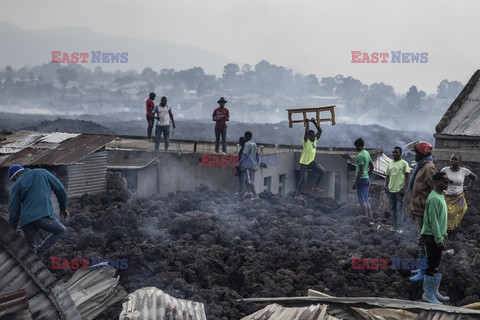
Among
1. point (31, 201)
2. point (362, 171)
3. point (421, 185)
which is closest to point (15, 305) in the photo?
point (31, 201)

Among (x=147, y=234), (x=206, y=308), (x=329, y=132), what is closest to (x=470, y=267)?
(x=206, y=308)

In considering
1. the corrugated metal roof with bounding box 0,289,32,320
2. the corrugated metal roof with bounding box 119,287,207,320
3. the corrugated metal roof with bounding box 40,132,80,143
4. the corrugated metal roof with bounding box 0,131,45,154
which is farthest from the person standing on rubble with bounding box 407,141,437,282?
the corrugated metal roof with bounding box 0,131,45,154

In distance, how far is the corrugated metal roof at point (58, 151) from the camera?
18094 millimetres

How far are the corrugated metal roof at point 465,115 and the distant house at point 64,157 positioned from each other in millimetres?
8424

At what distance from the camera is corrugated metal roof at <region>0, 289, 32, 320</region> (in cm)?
700

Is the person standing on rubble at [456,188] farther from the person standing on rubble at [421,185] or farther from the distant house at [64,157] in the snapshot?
the distant house at [64,157]

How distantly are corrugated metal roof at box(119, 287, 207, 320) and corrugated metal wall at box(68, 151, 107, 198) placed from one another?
33.1 feet

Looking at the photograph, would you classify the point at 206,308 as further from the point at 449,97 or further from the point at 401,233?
the point at 449,97

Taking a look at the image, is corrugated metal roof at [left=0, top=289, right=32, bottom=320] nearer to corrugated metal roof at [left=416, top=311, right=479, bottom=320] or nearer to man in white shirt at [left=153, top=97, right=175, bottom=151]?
corrugated metal roof at [left=416, top=311, right=479, bottom=320]

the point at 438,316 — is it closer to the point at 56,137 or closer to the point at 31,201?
the point at 31,201

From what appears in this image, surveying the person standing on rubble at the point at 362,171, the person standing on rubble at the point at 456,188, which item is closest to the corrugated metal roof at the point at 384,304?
the person standing on rubble at the point at 456,188

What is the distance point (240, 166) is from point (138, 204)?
8.63 feet

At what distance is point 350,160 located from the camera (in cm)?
2562

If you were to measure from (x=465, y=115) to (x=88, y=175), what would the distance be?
9.31 m
